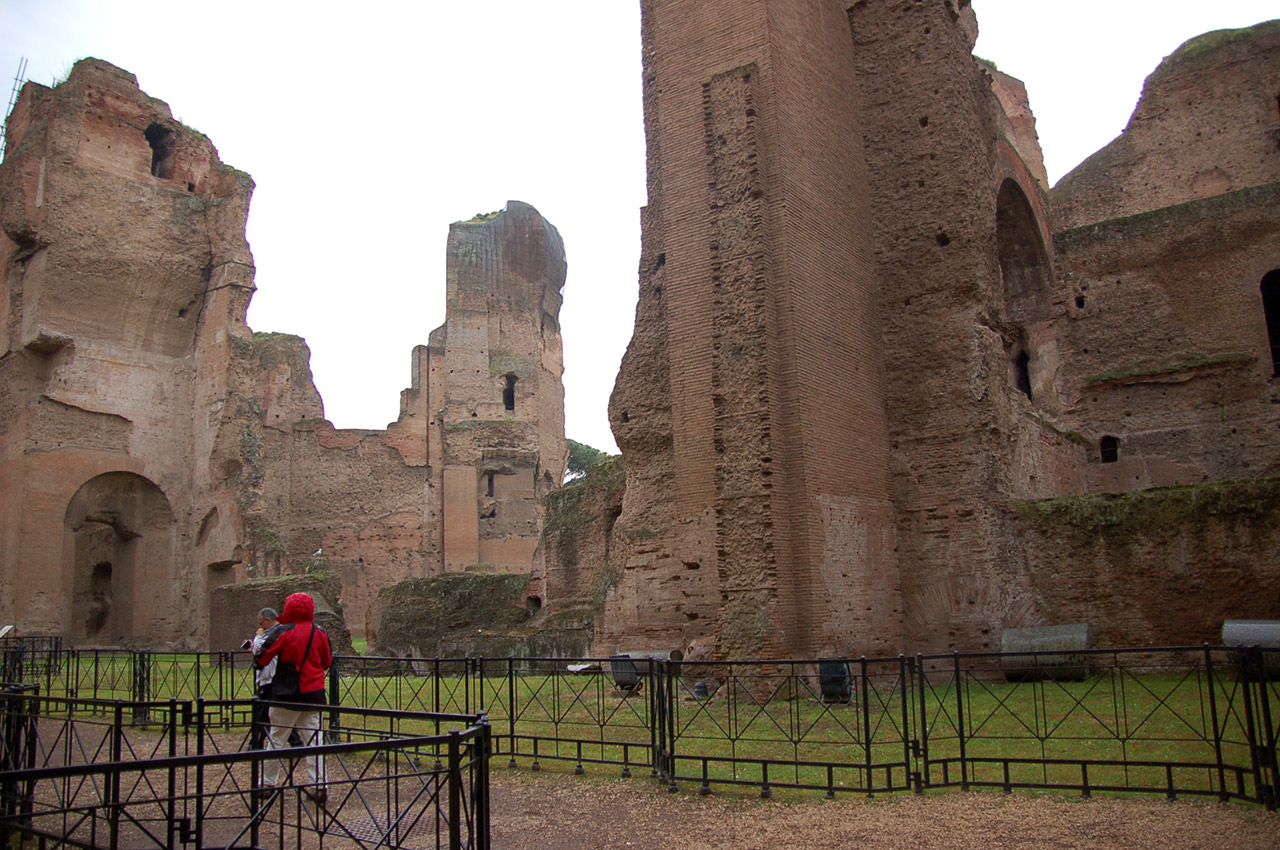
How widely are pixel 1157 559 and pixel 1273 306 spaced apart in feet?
27.3

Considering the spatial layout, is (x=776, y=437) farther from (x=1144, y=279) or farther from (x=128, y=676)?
(x=1144, y=279)

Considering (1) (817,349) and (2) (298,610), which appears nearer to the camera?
(2) (298,610)

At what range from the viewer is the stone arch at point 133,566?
2081cm

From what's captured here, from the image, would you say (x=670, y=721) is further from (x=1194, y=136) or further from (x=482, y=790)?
(x=1194, y=136)

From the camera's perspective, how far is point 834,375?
38.6 ft

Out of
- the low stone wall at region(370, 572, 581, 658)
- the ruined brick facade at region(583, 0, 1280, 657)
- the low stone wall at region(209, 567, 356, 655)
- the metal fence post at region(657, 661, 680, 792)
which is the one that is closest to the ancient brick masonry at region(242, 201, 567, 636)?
the low stone wall at region(209, 567, 356, 655)

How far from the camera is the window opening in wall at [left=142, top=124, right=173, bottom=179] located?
22.0 meters

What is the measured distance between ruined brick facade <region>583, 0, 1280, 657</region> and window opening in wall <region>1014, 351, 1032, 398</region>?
144 inches

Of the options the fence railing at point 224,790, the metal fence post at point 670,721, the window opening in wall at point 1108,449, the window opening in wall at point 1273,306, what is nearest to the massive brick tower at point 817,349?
the metal fence post at point 670,721

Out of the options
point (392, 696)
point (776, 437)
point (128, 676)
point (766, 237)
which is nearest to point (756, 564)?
point (776, 437)

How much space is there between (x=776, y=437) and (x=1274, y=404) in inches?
408

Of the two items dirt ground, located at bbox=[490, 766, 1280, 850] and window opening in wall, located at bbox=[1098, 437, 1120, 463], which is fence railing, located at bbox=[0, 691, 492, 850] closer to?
dirt ground, located at bbox=[490, 766, 1280, 850]

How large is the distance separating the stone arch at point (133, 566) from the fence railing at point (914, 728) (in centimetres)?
972

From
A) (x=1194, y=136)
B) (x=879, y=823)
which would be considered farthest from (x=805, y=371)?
(x=1194, y=136)
